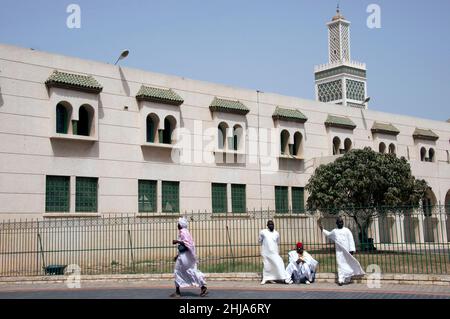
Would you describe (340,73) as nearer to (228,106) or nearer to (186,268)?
(228,106)

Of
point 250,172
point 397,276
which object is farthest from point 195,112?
point 397,276

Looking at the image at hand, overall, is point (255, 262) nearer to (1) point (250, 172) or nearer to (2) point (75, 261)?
(2) point (75, 261)

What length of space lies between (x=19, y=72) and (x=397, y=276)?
16412mm

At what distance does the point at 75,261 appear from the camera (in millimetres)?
20797

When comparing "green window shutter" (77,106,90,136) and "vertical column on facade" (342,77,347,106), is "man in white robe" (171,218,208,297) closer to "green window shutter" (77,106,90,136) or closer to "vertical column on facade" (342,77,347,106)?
"green window shutter" (77,106,90,136)

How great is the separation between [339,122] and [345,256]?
20563 mm

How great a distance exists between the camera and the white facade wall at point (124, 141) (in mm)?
22188

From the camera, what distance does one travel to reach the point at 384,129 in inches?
1414

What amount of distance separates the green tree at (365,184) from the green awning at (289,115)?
16.8 ft

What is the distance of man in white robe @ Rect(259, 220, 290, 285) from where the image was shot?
48.1 feet

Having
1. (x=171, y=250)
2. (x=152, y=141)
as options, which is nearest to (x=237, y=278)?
(x=171, y=250)

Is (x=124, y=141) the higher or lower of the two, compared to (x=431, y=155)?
lower

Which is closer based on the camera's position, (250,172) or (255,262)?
(255,262)

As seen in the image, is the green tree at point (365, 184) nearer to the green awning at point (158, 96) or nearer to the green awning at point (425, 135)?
the green awning at point (158, 96)
